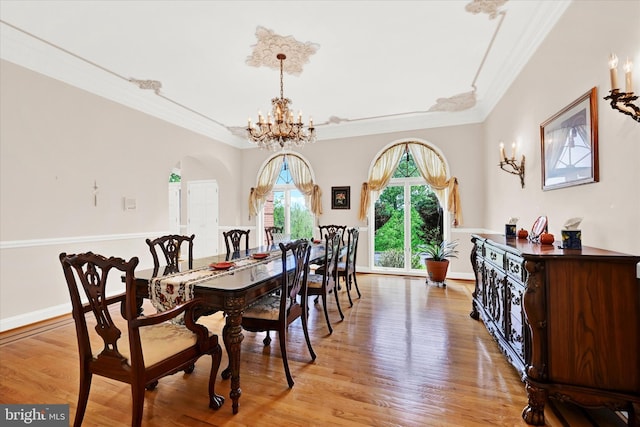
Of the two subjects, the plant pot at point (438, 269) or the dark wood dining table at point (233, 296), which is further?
the plant pot at point (438, 269)

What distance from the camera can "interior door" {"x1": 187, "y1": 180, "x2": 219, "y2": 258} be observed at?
711cm

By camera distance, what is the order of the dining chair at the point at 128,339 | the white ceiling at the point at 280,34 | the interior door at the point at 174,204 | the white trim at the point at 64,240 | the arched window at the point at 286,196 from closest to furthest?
the dining chair at the point at 128,339 → the white ceiling at the point at 280,34 → the white trim at the point at 64,240 → the arched window at the point at 286,196 → the interior door at the point at 174,204

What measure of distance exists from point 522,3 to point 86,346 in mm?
4157

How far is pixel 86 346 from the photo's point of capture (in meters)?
1.69

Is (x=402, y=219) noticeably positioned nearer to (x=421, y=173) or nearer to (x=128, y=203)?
(x=421, y=173)

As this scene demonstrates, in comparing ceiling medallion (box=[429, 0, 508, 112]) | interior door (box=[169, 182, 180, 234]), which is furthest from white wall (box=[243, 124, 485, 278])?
interior door (box=[169, 182, 180, 234])

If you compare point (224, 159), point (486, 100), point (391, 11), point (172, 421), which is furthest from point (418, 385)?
point (224, 159)

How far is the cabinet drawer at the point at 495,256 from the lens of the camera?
2384mm

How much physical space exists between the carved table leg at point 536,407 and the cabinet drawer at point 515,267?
642mm

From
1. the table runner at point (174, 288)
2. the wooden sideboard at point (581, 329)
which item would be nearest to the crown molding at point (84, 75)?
the table runner at point (174, 288)

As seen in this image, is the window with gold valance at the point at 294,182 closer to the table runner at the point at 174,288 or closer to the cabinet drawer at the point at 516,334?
the table runner at the point at 174,288

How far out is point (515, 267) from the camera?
206 centimetres

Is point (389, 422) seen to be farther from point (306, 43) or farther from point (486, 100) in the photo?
point (486, 100)

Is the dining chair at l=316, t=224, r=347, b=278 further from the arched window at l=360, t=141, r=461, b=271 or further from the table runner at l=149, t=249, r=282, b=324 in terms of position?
the table runner at l=149, t=249, r=282, b=324
